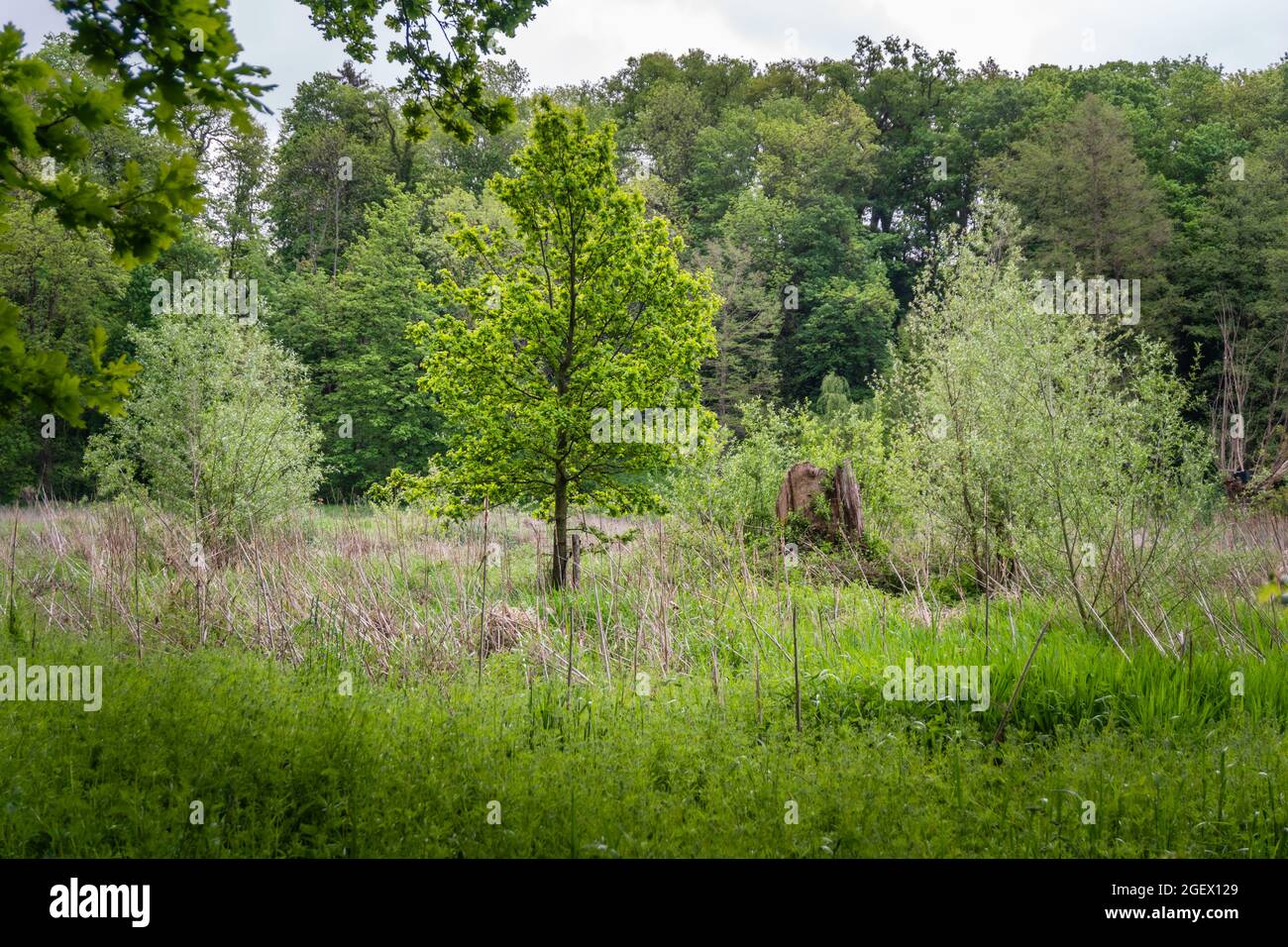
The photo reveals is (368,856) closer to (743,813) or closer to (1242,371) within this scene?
(743,813)

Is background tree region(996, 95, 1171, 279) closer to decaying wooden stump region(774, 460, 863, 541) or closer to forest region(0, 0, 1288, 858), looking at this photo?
forest region(0, 0, 1288, 858)

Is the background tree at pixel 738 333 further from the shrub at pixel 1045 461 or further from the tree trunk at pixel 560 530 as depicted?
the tree trunk at pixel 560 530

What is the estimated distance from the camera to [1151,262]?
31984mm

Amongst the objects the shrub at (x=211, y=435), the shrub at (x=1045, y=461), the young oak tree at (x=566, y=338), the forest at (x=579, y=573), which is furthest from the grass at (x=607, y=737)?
the shrub at (x=211, y=435)

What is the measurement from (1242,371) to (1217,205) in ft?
27.2

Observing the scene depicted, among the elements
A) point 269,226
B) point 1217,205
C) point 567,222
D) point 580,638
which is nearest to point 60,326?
point 269,226

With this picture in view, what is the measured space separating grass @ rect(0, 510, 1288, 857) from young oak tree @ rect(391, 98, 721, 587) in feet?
10.8

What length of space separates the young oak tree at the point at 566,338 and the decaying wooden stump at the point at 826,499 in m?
3.16

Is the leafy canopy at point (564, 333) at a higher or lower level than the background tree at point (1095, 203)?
lower

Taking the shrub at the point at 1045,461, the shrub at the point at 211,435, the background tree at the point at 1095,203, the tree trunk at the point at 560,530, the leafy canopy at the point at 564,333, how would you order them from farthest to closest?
the background tree at the point at 1095,203
the shrub at the point at 211,435
the tree trunk at the point at 560,530
the leafy canopy at the point at 564,333
the shrub at the point at 1045,461

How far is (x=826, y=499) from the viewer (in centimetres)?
1391

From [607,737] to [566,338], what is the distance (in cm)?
733

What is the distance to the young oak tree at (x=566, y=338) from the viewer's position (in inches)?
435

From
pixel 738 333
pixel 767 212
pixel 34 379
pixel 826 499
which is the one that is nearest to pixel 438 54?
pixel 34 379
